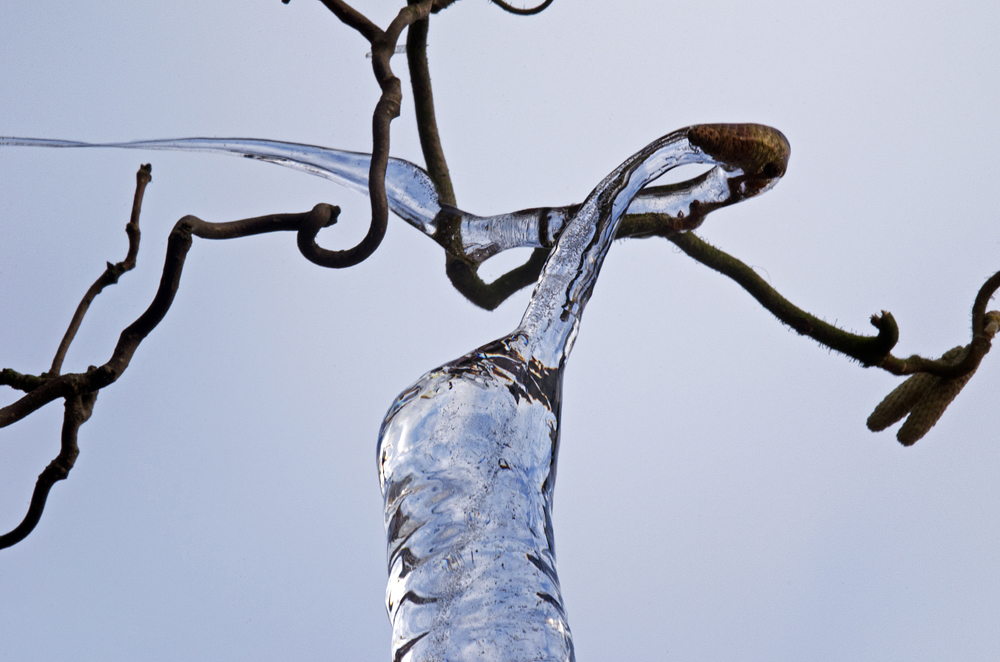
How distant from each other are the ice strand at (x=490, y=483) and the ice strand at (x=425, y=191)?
A: 2.7 inches

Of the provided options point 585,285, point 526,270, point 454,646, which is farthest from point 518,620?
point 526,270

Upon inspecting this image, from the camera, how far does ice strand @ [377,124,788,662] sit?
22cm

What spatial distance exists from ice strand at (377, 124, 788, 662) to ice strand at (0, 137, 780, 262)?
68 millimetres

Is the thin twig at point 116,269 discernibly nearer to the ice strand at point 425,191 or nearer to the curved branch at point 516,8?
the ice strand at point 425,191

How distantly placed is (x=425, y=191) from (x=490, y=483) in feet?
0.56

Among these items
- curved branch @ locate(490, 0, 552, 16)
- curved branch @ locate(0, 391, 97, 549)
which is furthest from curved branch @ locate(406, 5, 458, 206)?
curved branch @ locate(0, 391, 97, 549)

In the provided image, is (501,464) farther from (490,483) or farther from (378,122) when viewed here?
(378,122)

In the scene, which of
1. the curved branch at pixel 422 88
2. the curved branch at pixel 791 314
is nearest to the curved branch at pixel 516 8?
the curved branch at pixel 422 88

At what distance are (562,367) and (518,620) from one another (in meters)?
0.09

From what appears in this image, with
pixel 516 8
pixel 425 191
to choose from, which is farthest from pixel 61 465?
pixel 516 8

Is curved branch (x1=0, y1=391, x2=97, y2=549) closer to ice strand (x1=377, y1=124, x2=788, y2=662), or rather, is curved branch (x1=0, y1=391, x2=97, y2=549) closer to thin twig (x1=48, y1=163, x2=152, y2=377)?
thin twig (x1=48, y1=163, x2=152, y2=377)

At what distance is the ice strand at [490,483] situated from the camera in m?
0.22

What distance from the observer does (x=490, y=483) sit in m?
0.25

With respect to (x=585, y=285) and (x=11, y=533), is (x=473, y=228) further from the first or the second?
(x=11, y=533)
